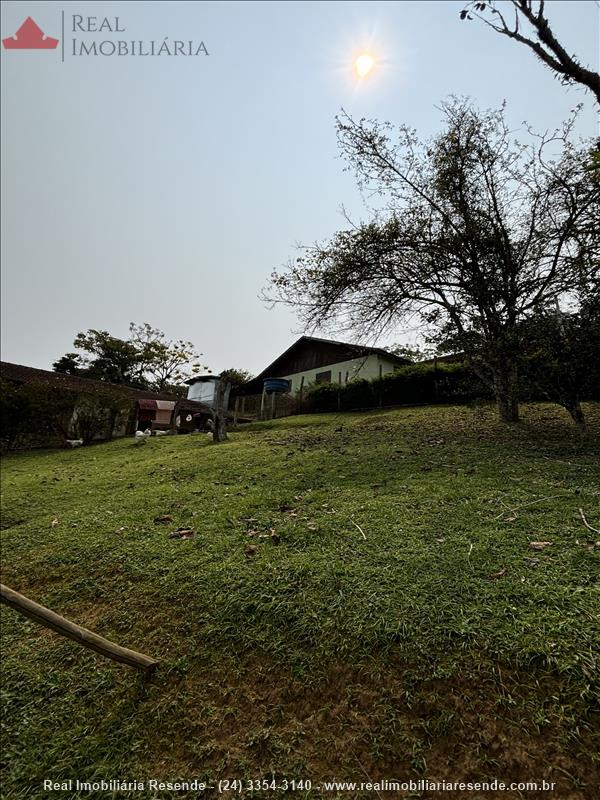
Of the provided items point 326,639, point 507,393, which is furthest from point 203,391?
point 326,639

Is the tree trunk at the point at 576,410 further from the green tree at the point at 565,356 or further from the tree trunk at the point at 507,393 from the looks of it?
the tree trunk at the point at 507,393

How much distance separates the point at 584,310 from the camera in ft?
21.8

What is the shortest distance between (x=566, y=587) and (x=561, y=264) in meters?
8.21

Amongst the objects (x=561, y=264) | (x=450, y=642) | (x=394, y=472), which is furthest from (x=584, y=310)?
(x=450, y=642)

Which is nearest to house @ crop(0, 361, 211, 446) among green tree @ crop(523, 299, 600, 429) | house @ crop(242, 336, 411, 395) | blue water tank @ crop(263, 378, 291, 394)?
blue water tank @ crop(263, 378, 291, 394)

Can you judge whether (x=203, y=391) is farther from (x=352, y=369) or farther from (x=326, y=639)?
(x=326, y=639)

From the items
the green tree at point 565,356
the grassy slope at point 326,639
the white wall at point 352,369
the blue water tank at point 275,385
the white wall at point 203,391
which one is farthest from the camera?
the white wall at point 203,391

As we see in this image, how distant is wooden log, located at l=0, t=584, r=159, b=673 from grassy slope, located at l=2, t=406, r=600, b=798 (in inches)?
6.8

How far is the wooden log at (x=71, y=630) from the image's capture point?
198cm

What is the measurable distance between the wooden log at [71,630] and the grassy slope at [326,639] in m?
0.17

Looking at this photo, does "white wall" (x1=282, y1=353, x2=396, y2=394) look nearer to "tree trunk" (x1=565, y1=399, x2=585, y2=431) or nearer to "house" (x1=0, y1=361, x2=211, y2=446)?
"house" (x1=0, y1=361, x2=211, y2=446)

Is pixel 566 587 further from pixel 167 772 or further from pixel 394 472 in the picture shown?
pixel 394 472

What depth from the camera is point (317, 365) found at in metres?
24.2

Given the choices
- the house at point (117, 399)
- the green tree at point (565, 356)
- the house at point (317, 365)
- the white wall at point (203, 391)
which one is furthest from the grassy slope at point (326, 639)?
the white wall at point (203, 391)
